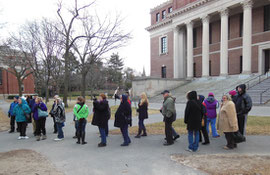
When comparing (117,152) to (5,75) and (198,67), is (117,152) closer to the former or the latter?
(198,67)

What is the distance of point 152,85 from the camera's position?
2784 centimetres

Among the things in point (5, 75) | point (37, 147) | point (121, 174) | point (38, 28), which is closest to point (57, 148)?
point (37, 147)

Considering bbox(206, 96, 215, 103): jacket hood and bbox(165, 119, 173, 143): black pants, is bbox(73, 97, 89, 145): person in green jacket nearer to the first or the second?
bbox(165, 119, 173, 143): black pants

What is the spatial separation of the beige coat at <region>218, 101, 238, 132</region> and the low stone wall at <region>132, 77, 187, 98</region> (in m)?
21.7

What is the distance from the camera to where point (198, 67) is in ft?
111

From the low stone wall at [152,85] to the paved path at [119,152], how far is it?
20540mm

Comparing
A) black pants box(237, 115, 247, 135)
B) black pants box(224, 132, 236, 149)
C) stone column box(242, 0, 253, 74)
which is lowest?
black pants box(224, 132, 236, 149)

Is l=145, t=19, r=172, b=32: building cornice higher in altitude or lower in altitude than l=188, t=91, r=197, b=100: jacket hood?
higher

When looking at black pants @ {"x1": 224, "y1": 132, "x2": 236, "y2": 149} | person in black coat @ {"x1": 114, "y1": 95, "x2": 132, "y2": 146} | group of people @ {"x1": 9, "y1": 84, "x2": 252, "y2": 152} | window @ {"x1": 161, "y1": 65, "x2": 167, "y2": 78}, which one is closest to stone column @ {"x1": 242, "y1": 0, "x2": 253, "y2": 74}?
window @ {"x1": 161, "y1": 65, "x2": 167, "y2": 78}

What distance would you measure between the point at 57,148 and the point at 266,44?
28.9 metres

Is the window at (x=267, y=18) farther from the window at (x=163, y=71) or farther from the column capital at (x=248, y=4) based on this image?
the window at (x=163, y=71)

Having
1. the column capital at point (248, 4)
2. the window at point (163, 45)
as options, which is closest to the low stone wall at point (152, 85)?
the window at point (163, 45)

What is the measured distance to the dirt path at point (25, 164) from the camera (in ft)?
13.8

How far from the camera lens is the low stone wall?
2775 centimetres
